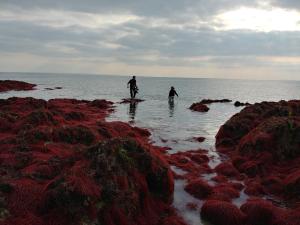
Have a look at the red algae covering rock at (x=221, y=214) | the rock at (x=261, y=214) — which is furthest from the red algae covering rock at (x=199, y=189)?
the rock at (x=261, y=214)

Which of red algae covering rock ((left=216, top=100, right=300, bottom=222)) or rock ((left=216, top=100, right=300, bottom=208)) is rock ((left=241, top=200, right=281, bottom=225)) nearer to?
red algae covering rock ((left=216, top=100, right=300, bottom=222))

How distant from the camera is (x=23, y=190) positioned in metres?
10.0

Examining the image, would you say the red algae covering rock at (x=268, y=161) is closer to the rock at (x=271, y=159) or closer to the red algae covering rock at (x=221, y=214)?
the rock at (x=271, y=159)

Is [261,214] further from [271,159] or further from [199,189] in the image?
[271,159]

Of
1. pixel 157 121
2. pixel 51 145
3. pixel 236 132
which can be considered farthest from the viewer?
pixel 157 121

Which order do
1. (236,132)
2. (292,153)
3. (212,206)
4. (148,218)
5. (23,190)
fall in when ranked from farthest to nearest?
(236,132), (292,153), (212,206), (148,218), (23,190)

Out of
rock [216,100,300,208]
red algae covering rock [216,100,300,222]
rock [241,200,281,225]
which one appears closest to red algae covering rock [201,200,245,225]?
rock [241,200,281,225]

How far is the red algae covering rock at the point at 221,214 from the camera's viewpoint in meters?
11.7

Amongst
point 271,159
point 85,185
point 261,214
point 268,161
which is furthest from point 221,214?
point 271,159

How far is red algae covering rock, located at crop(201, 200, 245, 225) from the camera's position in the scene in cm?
1167

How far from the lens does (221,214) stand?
39.0 ft

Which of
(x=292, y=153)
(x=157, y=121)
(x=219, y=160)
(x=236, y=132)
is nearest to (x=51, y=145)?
(x=219, y=160)

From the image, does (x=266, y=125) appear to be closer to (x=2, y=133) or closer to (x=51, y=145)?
(x=51, y=145)

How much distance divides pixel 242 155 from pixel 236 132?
5328 mm
